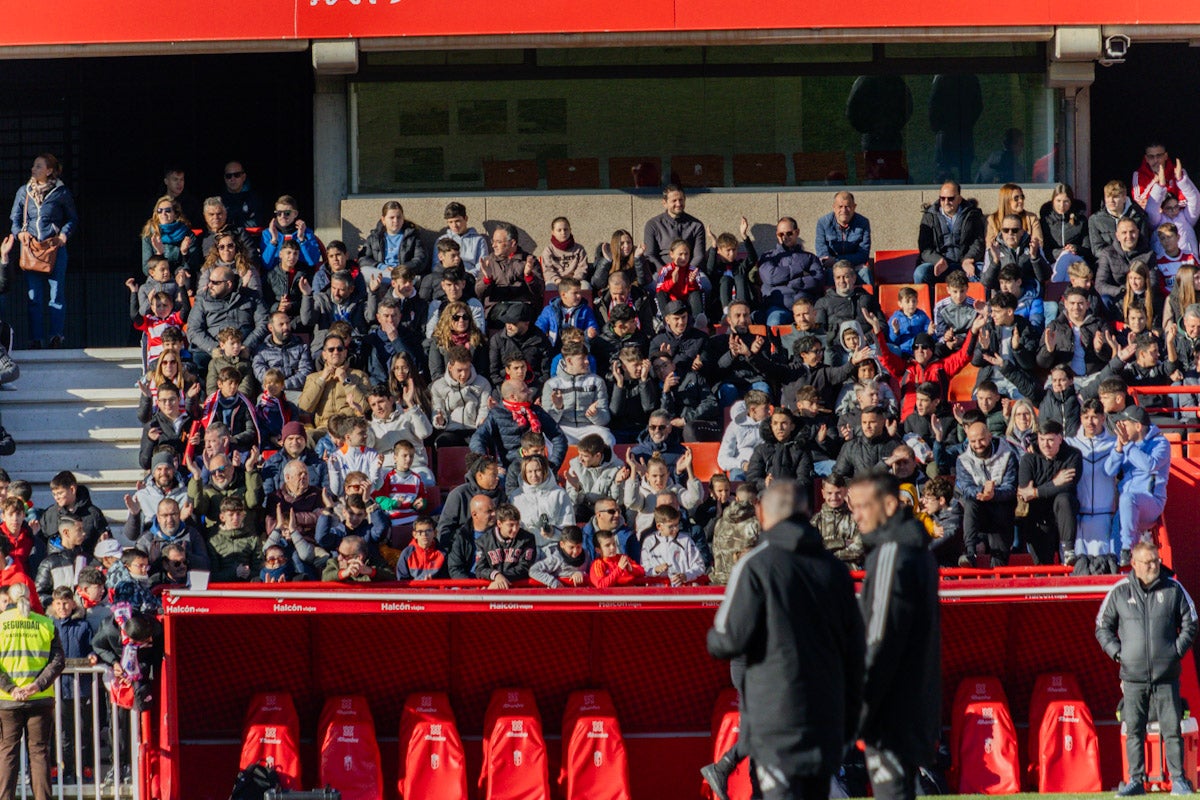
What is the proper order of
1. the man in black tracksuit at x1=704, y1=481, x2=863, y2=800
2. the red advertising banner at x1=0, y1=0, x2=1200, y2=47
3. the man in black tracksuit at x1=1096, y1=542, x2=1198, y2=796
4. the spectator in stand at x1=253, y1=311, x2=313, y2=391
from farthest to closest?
the red advertising banner at x1=0, y1=0, x2=1200, y2=47
the spectator in stand at x1=253, y1=311, x2=313, y2=391
the man in black tracksuit at x1=1096, y1=542, x2=1198, y2=796
the man in black tracksuit at x1=704, y1=481, x2=863, y2=800

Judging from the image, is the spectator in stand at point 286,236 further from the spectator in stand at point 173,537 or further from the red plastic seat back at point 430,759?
the red plastic seat back at point 430,759

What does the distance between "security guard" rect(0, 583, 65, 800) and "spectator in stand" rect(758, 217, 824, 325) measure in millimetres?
7210

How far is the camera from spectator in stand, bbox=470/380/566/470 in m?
14.5

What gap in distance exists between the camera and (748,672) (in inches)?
294

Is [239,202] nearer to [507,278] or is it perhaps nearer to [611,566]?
[507,278]

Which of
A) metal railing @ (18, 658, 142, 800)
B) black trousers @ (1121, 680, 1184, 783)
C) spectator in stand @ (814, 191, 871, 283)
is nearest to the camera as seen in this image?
metal railing @ (18, 658, 142, 800)

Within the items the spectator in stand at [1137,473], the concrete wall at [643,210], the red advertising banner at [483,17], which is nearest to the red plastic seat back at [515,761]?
the spectator in stand at [1137,473]

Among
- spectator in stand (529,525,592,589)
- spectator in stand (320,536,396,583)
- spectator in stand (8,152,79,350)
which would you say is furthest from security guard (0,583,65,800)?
spectator in stand (8,152,79,350)

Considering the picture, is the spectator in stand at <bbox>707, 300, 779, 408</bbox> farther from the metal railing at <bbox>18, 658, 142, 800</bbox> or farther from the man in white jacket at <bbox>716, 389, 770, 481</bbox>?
the metal railing at <bbox>18, 658, 142, 800</bbox>

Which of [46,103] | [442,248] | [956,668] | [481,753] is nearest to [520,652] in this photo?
[481,753]

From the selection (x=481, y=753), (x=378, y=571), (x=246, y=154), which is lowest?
(x=481, y=753)

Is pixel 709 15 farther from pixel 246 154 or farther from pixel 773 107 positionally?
pixel 246 154

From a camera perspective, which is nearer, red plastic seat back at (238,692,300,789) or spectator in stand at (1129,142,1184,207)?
red plastic seat back at (238,692,300,789)

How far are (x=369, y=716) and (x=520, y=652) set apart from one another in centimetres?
110
